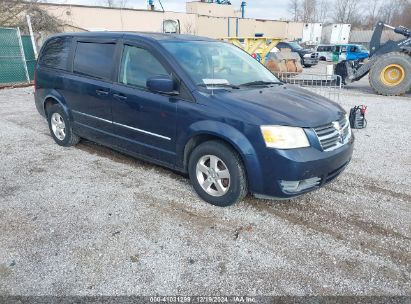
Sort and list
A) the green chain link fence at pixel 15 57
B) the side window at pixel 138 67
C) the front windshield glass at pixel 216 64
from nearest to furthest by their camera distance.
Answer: the front windshield glass at pixel 216 64
the side window at pixel 138 67
the green chain link fence at pixel 15 57

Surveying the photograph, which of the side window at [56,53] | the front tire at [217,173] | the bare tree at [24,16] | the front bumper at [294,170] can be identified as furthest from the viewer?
the bare tree at [24,16]

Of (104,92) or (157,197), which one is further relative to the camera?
(104,92)

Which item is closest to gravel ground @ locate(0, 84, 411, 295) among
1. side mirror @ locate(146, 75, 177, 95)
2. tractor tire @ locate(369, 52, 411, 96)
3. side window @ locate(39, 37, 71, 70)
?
side mirror @ locate(146, 75, 177, 95)

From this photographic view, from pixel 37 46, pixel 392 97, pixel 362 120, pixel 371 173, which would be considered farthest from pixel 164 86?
pixel 37 46

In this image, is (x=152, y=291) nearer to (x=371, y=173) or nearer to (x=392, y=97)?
(x=371, y=173)

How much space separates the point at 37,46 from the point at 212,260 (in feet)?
50.6

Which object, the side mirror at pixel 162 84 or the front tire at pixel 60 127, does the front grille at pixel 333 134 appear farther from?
the front tire at pixel 60 127

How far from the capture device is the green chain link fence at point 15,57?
12625 millimetres

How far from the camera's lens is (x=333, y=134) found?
326 centimetres

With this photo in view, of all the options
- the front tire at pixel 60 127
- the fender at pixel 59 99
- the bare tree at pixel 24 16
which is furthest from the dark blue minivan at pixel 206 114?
the bare tree at pixel 24 16

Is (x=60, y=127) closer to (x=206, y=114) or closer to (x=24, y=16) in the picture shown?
(x=206, y=114)

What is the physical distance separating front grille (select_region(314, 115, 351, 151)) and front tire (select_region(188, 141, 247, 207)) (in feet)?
2.68

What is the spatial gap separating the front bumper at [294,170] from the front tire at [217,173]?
22 centimetres

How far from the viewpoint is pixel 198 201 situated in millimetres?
3650
